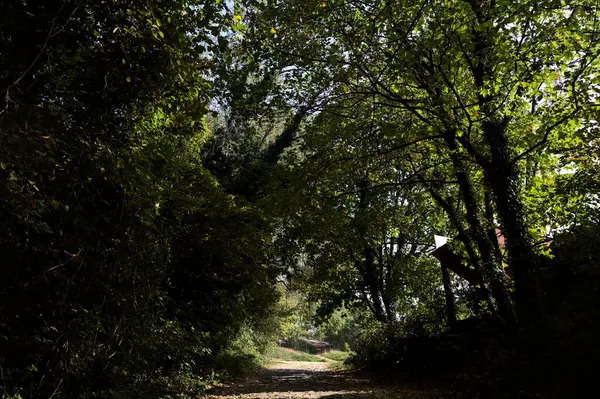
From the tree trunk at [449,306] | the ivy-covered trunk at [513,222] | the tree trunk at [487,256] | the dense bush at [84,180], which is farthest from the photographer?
the tree trunk at [449,306]

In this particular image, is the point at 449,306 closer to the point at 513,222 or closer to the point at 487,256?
the point at 487,256

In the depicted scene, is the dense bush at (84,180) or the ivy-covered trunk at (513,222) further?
the ivy-covered trunk at (513,222)

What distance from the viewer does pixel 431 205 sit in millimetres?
11875

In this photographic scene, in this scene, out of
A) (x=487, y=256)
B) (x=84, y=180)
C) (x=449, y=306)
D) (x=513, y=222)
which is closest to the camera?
(x=84, y=180)

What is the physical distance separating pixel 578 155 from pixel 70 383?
8.28m

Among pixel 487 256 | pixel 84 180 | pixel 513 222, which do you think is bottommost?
pixel 84 180

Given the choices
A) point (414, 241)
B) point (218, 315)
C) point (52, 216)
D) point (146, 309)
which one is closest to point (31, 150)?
point (52, 216)

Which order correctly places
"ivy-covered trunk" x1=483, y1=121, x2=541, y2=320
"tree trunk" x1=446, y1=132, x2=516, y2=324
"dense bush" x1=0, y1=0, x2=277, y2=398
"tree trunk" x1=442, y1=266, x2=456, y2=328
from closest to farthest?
"dense bush" x1=0, y1=0, x2=277, y2=398 → "ivy-covered trunk" x1=483, y1=121, x2=541, y2=320 → "tree trunk" x1=446, y1=132, x2=516, y2=324 → "tree trunk" x1=442, y1=266, x2=456, y2=328

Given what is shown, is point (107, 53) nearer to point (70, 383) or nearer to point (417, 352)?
point (70, 383)

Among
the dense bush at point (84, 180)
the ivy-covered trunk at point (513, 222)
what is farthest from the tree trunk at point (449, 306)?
the dense bush at point (84, 180)

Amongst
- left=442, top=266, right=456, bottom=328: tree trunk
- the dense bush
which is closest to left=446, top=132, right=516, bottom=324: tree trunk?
left=442, top=266, right=456, bottom=328: tree trunk

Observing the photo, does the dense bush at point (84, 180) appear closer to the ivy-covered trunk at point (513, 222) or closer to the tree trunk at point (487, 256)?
the ivy-covered trunk at point (513, 222)

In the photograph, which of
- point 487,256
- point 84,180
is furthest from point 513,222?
point 84,180

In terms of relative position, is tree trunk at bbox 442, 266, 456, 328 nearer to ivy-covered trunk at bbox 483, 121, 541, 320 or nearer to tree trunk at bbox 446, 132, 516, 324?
tree trunk at bbox 446, 132, 516, 324
